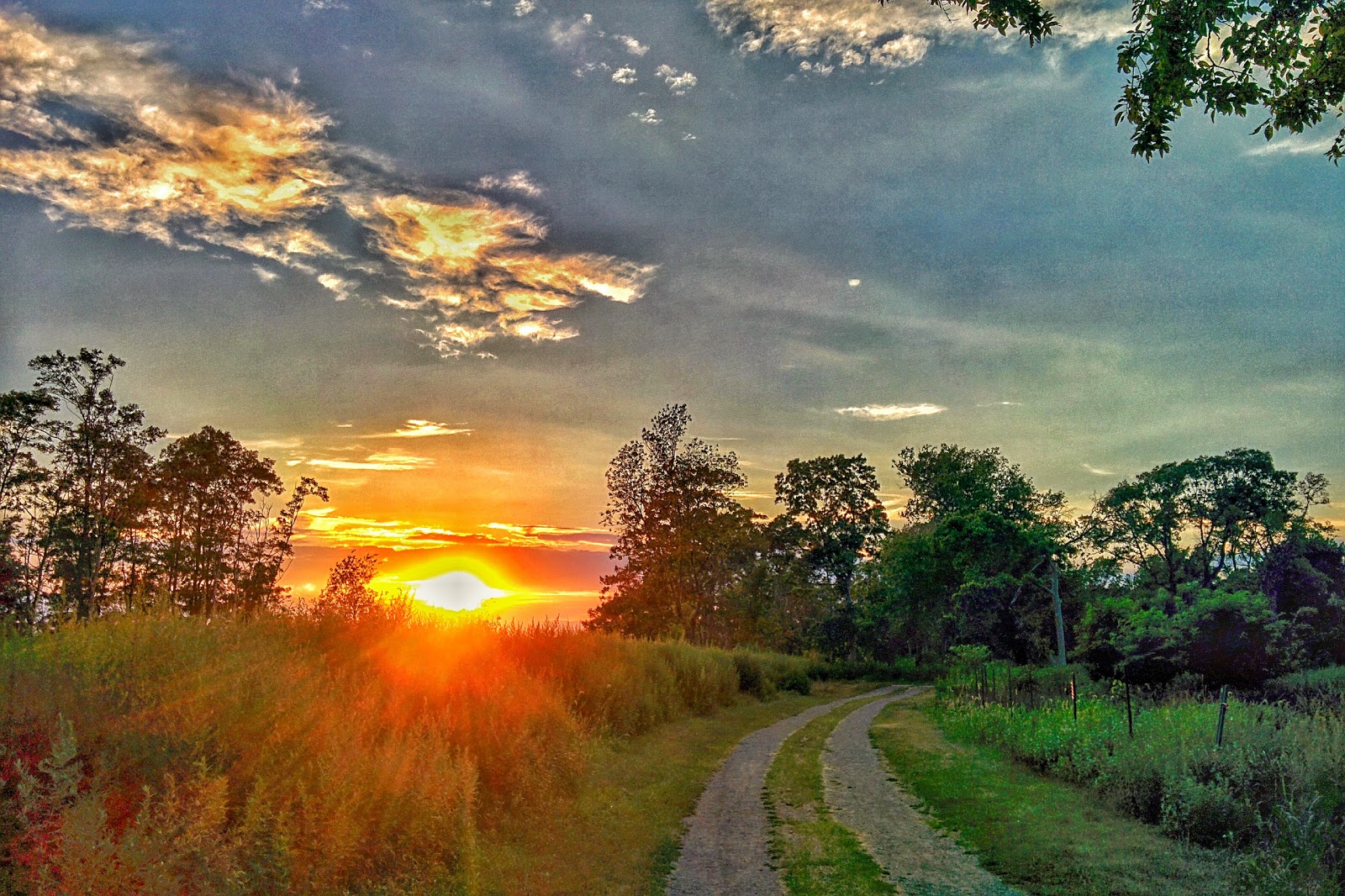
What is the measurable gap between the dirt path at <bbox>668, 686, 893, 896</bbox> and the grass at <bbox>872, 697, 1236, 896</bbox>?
9.32ft

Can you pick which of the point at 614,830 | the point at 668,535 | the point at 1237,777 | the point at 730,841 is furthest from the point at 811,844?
the point at 668,535

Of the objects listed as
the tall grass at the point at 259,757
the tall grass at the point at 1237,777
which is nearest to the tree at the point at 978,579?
the tall grass at the point at 1237,777

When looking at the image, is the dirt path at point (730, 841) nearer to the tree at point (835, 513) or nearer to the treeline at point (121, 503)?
the treeline at point (121, 503)

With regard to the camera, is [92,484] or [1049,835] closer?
[1049,835]

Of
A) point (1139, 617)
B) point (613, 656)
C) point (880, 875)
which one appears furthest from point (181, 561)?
point (1139, 617)

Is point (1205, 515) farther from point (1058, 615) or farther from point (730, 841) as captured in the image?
point (730, 841)

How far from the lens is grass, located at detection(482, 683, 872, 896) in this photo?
29.6ft

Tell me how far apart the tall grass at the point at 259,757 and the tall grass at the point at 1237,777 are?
881 centimetres

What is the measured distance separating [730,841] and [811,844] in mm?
1114

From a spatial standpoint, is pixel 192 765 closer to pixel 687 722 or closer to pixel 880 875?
pixel 880 875

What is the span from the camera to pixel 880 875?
930cm

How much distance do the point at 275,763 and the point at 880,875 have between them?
6.95m

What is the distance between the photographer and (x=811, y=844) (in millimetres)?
10586

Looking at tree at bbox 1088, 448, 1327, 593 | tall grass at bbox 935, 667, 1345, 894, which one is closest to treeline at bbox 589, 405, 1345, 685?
tree at bbox 1088, 448, 1327, 593
